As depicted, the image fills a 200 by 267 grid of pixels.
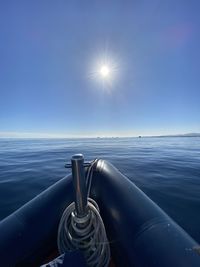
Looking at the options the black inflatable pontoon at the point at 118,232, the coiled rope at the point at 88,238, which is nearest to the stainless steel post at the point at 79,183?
the coiled rope at the point at 88,238

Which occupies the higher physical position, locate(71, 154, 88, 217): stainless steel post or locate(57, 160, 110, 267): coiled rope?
locate(71, 154, 88, 217): stainless steel post

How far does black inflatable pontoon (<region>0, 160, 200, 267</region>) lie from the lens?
125 centimetres

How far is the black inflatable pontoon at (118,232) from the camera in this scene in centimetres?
125

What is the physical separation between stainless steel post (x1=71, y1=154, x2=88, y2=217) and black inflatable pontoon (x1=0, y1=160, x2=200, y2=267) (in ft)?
1.86

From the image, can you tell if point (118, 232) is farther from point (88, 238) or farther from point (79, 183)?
point (79, 183)

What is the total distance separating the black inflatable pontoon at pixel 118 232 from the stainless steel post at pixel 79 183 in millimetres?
567

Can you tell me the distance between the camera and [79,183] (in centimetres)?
138

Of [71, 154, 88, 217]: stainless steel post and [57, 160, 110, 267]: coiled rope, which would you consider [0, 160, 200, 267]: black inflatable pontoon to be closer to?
[57, 160, 110, 267]: coiled rope

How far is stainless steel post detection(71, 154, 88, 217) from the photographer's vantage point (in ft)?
4.37

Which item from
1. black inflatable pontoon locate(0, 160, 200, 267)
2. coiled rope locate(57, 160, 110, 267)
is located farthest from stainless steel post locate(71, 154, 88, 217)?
black inflatable pontoon locate(0, 160, 200, 267)

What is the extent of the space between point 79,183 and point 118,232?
2.88 ft

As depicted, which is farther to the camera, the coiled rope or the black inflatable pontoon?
the coiled rope

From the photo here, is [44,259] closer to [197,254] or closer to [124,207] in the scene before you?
[124,207]

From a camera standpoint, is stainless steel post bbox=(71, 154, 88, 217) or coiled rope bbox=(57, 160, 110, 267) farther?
coiled rope bbox=(57, 160, 110, 267)
